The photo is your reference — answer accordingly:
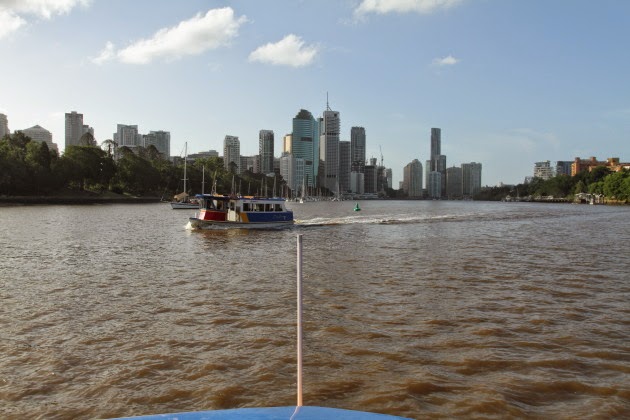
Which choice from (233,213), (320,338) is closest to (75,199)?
(233,213)

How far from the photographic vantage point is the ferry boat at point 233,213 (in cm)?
4606

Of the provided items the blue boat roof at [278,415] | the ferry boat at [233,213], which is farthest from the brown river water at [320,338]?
the ferry boat at [233,213]

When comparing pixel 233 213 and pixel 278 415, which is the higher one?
pixel 233 213

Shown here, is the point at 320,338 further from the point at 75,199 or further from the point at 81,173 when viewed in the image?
the point at 81,173

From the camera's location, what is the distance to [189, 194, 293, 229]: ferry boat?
1813 inches

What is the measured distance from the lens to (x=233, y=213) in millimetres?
47094

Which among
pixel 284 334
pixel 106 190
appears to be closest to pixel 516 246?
pixel 284 334

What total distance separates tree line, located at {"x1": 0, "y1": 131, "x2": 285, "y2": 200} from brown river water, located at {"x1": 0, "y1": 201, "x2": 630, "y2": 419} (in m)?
78.7

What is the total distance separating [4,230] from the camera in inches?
1603

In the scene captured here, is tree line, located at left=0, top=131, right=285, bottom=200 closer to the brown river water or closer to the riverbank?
the riverbank

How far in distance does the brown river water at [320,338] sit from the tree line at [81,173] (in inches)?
3100

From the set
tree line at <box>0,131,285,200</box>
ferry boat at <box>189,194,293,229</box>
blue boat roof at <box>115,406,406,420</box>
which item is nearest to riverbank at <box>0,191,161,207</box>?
tree line at <box>0,131,285,200</box>

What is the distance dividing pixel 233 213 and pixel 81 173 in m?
95.8

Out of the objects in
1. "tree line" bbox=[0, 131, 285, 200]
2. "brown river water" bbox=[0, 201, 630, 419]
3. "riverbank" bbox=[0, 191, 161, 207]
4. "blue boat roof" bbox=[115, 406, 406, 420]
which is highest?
"tree line" bbox=[0, 131, 285, 200]
